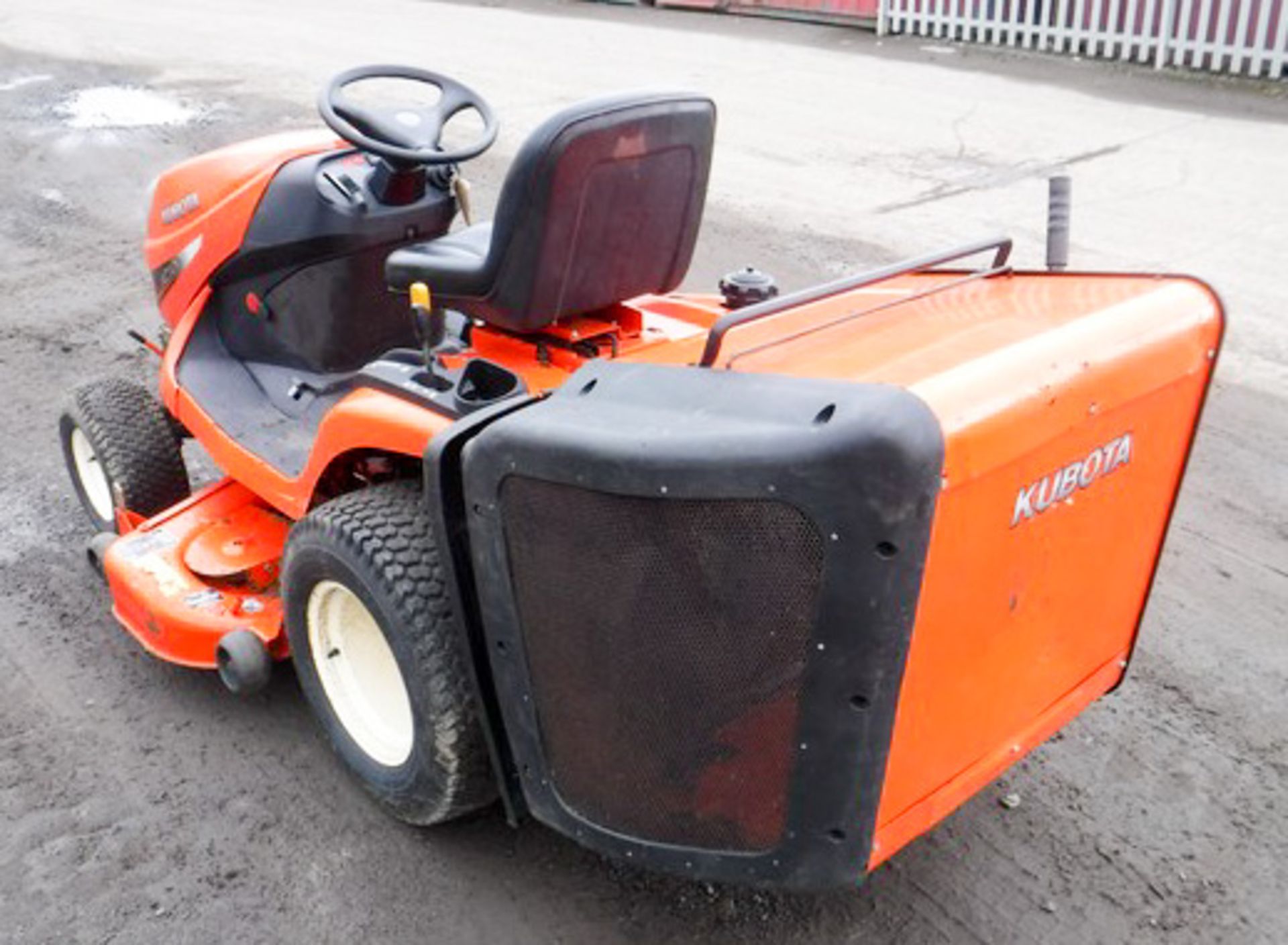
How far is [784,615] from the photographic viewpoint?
192cm

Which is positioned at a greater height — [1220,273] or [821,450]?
[821,450]

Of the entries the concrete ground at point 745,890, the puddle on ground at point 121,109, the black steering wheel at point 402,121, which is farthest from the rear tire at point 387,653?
the puddle on ground at point 121,109

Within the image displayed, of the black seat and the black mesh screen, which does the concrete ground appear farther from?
the black seat

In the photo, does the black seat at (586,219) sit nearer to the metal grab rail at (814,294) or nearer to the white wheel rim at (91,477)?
the metal grab rail at (814,294)

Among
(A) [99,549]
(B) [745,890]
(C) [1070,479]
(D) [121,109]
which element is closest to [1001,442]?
(C) [1070,479]

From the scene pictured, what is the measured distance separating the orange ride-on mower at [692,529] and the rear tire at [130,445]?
0.40 m

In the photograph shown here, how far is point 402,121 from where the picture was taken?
3.36m

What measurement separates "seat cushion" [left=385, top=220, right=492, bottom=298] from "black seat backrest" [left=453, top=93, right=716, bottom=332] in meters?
0.03

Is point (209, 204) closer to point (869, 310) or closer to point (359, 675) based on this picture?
point (359, 675)

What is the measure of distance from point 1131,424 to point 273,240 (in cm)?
223

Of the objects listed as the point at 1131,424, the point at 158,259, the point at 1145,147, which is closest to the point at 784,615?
the point at 1131,424

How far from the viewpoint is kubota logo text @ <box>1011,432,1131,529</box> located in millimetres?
2055

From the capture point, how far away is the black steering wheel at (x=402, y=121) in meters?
3.17

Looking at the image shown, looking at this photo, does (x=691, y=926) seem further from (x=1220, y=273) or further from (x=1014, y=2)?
(x=1014, y=2)
